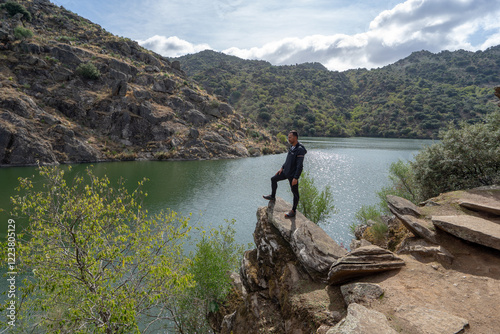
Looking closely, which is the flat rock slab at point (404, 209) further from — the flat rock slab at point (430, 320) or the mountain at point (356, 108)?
the mountain at point (356, 108)

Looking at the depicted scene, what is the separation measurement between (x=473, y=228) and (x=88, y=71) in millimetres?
91127

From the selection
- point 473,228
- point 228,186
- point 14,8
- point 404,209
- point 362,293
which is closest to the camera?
point 362,293

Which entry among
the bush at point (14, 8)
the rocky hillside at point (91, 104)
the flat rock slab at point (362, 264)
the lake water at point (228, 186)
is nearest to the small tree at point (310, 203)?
the lake water at point (228, 186)

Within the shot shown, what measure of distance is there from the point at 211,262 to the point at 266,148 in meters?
76.4

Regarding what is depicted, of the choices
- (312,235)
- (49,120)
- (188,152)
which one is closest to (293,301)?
(312,235)

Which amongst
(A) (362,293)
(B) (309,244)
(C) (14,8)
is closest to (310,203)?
(B) (309,244)

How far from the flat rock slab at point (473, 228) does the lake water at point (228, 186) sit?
9143 millimetres

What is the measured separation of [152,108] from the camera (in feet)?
255

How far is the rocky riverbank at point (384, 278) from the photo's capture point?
20.0 ft

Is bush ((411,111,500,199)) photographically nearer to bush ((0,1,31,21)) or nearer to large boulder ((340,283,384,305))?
large boulder ((340,283,384,305))

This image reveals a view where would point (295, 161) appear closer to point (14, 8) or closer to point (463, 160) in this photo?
point (463, 160)

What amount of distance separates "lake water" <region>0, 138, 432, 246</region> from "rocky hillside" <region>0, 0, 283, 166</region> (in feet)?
25.7

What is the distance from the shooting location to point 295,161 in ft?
35.7

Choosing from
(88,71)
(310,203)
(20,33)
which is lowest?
(310,203)
